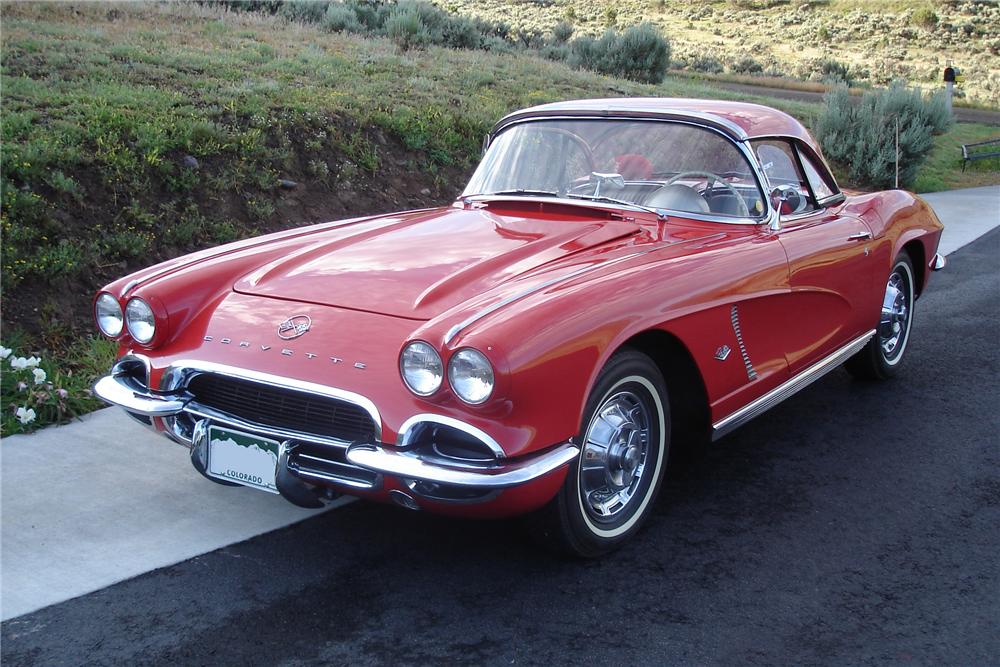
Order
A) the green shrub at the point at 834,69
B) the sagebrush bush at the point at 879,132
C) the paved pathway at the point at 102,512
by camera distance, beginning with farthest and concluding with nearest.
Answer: the green shrub at the point at 834,69 → the sagebrush bush at the point at 879,132 → the paved pathway at the point at 102,512

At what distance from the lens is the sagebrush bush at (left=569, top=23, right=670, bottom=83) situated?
59.4ft

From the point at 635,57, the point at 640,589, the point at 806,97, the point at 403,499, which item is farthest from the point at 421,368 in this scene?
the point at 806,97

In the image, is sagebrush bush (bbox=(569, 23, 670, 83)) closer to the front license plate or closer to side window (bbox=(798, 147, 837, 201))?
side window (bbox=(798, 147, 837, 201))

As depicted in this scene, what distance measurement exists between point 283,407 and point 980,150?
16.9 meters

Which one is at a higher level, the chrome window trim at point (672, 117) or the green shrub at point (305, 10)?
the green shrub at point (305, 10)

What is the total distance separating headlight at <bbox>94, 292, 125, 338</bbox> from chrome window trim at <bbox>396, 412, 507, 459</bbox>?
1.36m

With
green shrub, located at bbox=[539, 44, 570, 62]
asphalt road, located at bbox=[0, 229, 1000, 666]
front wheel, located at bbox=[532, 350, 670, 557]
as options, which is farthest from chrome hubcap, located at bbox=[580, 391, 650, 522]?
green shrub, located at bbox=[539, 44, 570, 62]

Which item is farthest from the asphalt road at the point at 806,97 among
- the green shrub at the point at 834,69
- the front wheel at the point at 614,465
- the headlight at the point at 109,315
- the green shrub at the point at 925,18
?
the headlight at the point at 109,315

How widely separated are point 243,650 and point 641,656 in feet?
3.74

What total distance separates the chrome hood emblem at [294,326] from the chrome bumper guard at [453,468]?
51 cm

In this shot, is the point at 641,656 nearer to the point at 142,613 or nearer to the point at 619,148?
the point at 142,613

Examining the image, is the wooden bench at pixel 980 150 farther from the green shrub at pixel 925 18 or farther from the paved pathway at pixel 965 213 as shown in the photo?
the green shrub at pixel 925 18

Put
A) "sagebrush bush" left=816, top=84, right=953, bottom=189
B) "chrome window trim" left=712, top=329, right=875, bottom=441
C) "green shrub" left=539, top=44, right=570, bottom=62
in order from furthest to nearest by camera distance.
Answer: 1. "green shrub" left=539, top=44, right=570, bottom=62
2. "sagebrush bush" left=816, top=84, right=953, bottom=189
3. "chrome window trim" left=712, top=329, right=875, bottom=441

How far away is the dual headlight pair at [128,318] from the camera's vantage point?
3.44 m
